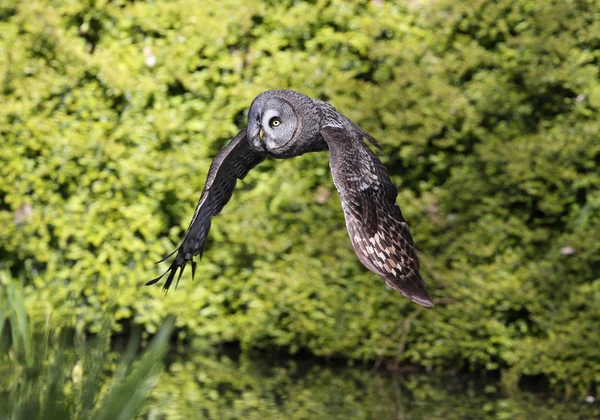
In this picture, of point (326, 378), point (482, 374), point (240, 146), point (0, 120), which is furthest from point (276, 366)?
point (240, 146)

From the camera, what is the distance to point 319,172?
6.96 metres

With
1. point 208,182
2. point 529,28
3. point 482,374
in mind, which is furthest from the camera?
point 482,374

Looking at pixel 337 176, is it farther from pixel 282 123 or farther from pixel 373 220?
A: pixel 282 123

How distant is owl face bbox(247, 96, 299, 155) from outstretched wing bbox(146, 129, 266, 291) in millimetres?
92

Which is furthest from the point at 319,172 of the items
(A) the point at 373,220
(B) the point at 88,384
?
(B) the point at 88,384

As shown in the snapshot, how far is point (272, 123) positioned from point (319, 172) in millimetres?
3722

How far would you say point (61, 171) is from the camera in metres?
7.50

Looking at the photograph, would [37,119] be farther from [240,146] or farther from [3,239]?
[240,146]

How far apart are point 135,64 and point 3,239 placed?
67.1 inches

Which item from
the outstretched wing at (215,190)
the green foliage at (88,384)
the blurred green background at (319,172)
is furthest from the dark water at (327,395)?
the green foliage at (88,384)

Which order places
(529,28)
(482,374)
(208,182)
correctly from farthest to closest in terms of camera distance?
1. (482,374)
2. (529,28)
3. (208,182)

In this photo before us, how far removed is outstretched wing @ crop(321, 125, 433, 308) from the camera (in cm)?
280

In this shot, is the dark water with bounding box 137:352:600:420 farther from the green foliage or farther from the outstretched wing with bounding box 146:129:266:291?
the green foliage

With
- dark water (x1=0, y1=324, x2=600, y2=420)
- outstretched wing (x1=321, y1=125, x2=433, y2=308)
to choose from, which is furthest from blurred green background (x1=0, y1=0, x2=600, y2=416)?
outstretched wing (x1=321, y1=125, x2=433, y2=308)
